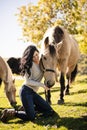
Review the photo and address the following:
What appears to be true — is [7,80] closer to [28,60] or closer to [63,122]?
[28,60]

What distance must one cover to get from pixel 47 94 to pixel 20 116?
380cm

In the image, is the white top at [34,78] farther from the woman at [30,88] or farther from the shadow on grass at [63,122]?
the shadow on grass at [63,122]

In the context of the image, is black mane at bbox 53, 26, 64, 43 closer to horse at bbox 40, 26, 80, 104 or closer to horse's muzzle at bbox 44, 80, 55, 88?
horse at bbox 40, 26, 80, 104

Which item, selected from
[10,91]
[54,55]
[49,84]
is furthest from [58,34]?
[10,91]

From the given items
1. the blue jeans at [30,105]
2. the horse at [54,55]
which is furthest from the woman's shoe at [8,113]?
the horse at [54,55]

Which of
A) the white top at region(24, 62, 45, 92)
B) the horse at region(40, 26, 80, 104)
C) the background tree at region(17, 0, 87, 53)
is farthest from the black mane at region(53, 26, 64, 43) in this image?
the background tree at region(17, 0, 87, 53)

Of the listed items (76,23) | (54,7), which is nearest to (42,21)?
(54,7)

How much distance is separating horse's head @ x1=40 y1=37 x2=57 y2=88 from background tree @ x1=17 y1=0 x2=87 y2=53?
2060cm

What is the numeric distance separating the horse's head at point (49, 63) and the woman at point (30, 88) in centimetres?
102

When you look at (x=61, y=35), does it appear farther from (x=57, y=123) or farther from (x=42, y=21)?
(x=42, y=21)

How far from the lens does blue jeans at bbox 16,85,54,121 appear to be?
27.6ft

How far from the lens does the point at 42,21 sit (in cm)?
3394

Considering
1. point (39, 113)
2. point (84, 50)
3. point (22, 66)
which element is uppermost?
point (22, 66)

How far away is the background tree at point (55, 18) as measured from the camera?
31.3 m
